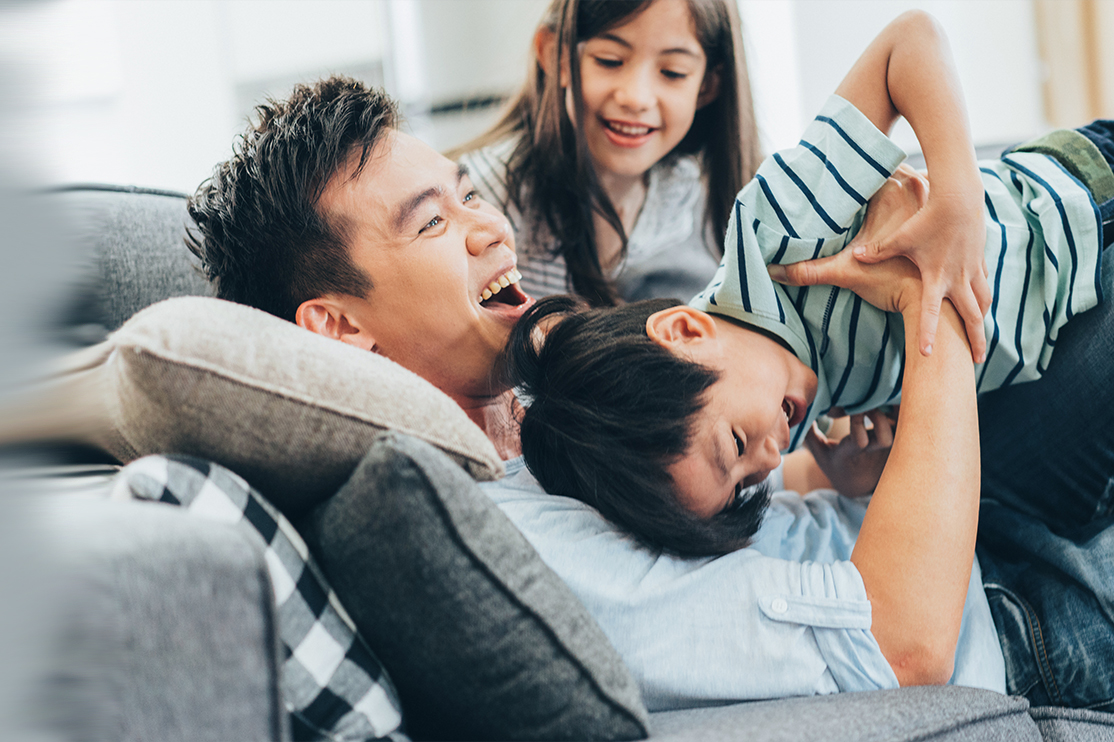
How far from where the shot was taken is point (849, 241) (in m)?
0.92

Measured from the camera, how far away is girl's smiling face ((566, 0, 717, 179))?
4.66 ft

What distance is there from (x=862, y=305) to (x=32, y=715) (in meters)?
0.86

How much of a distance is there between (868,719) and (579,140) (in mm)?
1130

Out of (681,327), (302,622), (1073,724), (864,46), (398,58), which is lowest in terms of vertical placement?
(1073,724)

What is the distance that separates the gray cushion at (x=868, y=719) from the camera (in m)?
0.56

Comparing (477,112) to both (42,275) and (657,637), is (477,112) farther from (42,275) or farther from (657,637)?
(42,275)

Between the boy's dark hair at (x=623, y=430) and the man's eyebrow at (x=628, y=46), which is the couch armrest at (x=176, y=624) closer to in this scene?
the boy's dark hair at (x=623, y=430)

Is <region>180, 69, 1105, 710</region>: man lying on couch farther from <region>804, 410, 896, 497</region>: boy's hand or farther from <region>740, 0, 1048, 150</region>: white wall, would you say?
<region>740, 0, 1048, 150</region>: white wall

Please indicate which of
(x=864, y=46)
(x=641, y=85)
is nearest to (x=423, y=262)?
(x=641, y=85)

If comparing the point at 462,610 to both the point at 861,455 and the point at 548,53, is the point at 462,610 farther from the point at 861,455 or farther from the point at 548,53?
the point at 548,53

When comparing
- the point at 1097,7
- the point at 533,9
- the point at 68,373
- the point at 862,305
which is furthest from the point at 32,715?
the point at 1097,7

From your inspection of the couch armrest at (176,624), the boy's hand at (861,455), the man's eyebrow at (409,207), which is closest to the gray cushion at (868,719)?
the couch armrest at (176,624)

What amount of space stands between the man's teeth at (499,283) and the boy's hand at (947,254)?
0.45 metres

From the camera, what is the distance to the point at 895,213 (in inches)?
35.8
